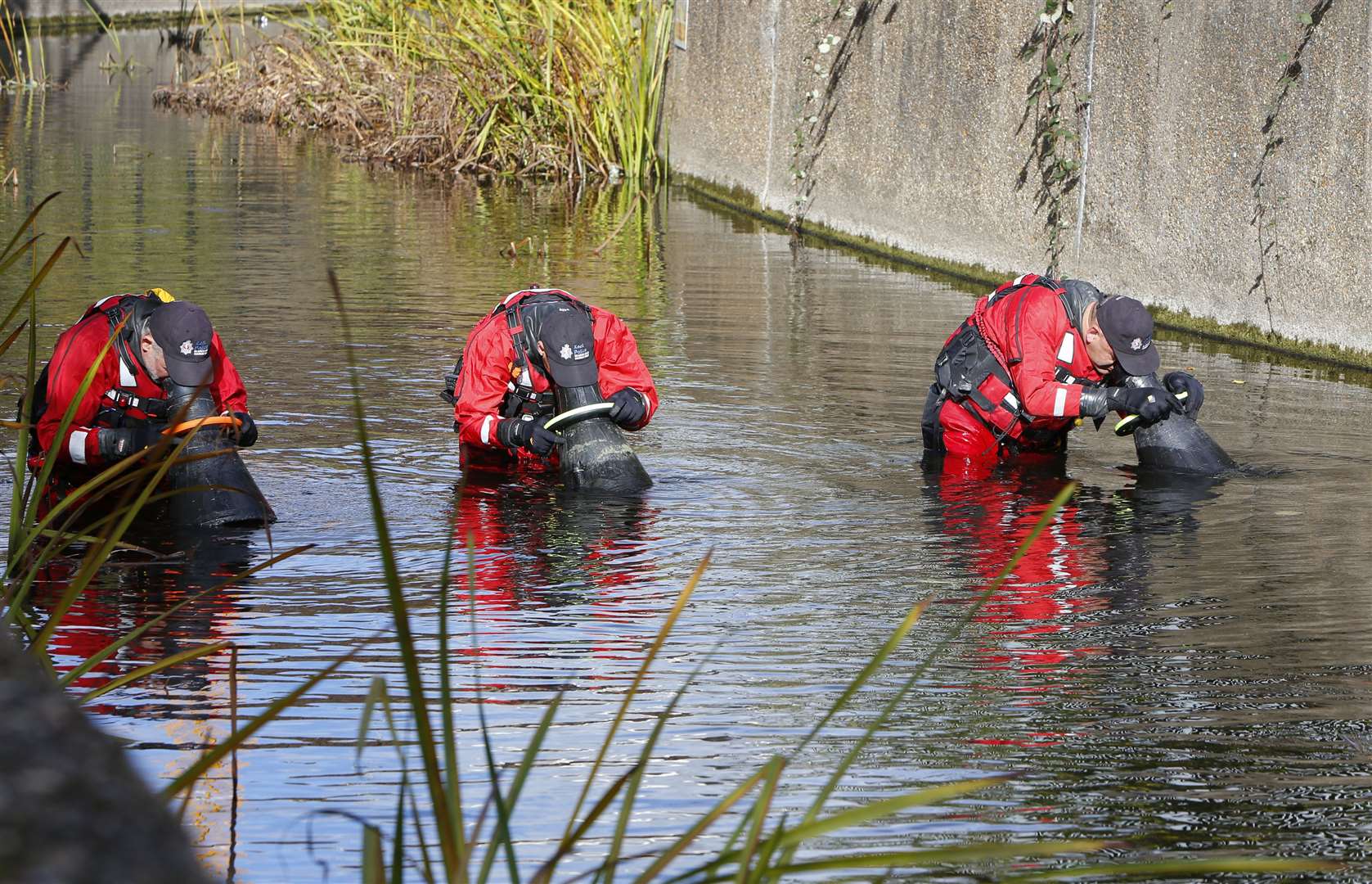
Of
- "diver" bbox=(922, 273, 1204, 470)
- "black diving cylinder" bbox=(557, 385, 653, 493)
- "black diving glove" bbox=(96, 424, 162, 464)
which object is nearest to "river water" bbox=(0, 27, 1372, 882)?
"black diving cylinder" bbox=(557, 385, 653, 493)

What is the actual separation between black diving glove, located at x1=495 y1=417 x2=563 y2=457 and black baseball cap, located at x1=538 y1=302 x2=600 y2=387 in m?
0.19

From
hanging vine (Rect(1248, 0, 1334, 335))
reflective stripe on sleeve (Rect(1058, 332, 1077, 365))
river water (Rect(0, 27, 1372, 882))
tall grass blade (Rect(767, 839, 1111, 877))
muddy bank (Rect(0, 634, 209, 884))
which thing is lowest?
river water (Rect(0, 27, 1372, 882))

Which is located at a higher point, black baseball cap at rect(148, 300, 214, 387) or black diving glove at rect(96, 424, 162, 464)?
black baseball cap at rect(148, 300, 214, 387)

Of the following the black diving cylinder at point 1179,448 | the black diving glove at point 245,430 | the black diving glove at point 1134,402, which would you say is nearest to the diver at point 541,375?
the black diving glove at point 245,430

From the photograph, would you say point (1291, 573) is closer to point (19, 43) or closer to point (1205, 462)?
point (1205, 462)

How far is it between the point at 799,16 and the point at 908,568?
31.1 ft

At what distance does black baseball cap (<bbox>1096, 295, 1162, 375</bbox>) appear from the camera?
701 cm

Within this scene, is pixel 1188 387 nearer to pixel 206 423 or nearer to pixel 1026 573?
pixel 1026 573

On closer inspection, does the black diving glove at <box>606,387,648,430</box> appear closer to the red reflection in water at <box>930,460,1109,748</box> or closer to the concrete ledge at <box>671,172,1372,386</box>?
the red reflection in water at <box>930,460,1109,748</box>

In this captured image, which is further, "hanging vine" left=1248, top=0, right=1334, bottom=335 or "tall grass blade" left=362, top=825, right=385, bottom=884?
"hanging vine" left=1248, top=0, right=1334, bottom=335

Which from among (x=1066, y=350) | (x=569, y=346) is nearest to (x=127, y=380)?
(x=569, y=346)

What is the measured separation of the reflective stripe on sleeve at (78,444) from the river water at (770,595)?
54cm

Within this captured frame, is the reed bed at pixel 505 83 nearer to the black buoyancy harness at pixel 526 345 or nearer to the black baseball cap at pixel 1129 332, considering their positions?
the black buoyancy harness at pixel 526 345

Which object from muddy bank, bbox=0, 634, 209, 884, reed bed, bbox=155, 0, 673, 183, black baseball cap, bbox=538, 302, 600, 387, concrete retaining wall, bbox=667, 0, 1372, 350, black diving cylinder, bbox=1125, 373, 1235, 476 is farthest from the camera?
reed bed, bbox=155, 0, 673, 183
